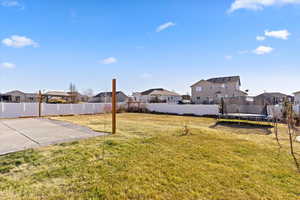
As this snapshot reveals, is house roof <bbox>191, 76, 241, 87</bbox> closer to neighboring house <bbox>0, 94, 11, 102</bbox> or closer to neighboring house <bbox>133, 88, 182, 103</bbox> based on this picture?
neighboring house <bbox>133, 88, 182, 103</bbox>

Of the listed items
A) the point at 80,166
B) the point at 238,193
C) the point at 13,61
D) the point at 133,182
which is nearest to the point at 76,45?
the point at 13,61

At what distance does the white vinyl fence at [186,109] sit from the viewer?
15078 mm

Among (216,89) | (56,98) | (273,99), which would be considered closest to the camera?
(273,99)

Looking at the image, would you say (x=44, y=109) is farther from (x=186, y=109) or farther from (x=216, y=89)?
(x=216, y=89)

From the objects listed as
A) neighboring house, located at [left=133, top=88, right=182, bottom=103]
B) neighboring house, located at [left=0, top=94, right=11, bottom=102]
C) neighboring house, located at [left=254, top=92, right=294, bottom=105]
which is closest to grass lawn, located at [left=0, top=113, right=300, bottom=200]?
neighboring house, located at [left=254, top=92, right=294, bottom=105]

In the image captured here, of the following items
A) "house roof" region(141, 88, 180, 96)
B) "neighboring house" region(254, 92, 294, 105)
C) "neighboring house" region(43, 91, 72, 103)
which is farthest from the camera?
"house roof" region(141, 88, 180, 96)

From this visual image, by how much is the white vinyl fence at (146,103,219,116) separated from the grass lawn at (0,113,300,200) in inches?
445

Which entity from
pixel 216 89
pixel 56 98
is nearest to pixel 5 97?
pixel 56 98

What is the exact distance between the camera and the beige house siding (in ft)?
87.8

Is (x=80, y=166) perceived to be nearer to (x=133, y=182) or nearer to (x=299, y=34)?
(x=133, y=182)

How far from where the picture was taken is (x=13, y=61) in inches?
468

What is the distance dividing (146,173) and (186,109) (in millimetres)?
14512

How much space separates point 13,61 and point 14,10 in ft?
21.3

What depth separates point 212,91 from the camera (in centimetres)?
2786
